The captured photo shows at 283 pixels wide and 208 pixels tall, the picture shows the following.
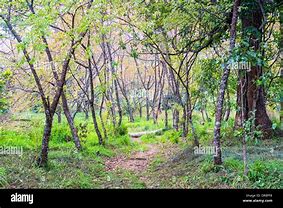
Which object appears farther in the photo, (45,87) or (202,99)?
(202,99)

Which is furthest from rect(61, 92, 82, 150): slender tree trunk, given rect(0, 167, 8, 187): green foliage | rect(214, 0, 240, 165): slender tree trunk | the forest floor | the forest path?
rect(214, 0, 240, 165): slender tree trunk

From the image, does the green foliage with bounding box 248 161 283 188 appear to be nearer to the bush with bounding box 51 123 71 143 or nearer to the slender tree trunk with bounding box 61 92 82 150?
the slender tree trunk with bounding box 61 92 82 150

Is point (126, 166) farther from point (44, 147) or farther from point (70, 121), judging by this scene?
point (44, 147)

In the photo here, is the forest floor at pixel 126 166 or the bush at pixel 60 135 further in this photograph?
the bush at pixel 60 135

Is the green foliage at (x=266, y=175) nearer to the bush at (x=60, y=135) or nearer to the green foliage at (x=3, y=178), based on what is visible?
the green foliage at (x=3, y=178)

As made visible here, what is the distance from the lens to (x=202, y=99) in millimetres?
10789

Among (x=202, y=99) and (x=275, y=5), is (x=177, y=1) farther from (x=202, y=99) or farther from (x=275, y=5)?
(x=202, y=99)

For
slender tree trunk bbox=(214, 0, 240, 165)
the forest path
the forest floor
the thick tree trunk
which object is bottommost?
the forest path

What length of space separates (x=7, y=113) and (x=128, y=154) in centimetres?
467

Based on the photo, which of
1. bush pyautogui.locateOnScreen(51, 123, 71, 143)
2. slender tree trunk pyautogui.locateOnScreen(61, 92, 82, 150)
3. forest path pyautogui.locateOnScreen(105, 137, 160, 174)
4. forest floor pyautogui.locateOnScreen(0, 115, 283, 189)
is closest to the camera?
forest floor pyautogui.locateOnScreen(0, 115, 283, 189)

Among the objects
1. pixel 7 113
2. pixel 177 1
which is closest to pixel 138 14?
pixel 177 1

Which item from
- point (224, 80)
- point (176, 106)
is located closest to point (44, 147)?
point (224, 80)

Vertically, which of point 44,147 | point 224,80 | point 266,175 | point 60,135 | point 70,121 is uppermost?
point 224,80

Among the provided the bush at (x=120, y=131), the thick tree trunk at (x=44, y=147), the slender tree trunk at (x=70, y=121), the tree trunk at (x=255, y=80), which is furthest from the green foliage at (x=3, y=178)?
the bush at (x=120, y=131)
